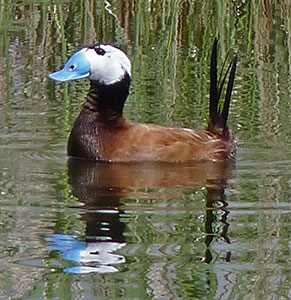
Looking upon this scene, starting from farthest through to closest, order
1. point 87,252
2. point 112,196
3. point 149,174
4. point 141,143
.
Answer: point 141,143 → point 149,174 → point 112,196 → point 87,252

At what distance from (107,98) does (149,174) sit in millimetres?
910

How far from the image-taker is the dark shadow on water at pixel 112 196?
196 inches

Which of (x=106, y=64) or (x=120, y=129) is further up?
(x=106, y=64)

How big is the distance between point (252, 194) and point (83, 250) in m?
1.41

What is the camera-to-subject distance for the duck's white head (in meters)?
7.34

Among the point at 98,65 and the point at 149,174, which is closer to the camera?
the point at 149,174

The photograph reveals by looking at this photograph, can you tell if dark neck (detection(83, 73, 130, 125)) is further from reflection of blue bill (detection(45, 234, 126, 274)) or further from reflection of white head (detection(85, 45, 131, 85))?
reflection of blue bill (detection(45, 234, 126, 274))

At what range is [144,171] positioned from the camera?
6938mm

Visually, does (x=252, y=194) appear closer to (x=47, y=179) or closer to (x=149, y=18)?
(x=47, y=179)

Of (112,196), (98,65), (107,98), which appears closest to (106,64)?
(98,65)

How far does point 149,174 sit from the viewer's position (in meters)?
6.85

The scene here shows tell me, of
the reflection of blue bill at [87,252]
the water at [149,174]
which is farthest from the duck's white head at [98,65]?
the reflection of blue bill at [87,252]

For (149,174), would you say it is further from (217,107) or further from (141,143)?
(217,107)

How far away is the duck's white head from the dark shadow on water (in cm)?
54
